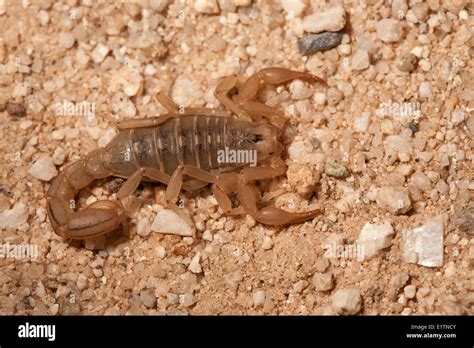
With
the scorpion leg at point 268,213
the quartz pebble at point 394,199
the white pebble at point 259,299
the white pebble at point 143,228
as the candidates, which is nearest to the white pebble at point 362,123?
the quartz pebble at point 394,199

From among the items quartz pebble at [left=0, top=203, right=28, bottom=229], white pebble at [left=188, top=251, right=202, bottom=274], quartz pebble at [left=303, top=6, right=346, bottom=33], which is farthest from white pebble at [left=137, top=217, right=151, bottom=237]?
quartz pebble at [left=303, top=6, right=346, bottom=33]

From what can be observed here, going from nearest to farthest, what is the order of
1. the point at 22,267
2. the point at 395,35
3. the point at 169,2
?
the point at 22,267, the point at 395,35, the point at 169,2

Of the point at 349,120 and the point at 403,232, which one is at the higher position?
the point at 349,120

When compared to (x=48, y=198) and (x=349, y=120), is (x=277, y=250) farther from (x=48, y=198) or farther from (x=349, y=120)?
(x=48, y=198)

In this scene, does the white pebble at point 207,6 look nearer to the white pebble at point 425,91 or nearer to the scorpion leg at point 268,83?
the scorpion leg at point 268,83
